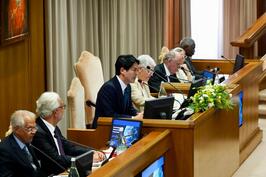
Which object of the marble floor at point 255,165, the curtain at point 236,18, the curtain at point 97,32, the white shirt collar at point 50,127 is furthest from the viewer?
the curtain at point 236,18

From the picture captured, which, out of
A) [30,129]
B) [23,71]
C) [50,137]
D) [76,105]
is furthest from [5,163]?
[23,71]

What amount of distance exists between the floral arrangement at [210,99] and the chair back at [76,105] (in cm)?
114

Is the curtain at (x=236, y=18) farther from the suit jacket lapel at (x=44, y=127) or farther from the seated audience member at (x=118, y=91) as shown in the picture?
the suit jacket lapel at (x=44, y=127)

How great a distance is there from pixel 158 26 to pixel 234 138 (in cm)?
415

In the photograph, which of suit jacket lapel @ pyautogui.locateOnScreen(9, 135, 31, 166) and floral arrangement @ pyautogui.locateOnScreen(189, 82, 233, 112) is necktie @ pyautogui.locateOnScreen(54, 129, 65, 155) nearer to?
suit jacket lapel @ pyautogui.locateOnScreen(9, 135, 31, 166)

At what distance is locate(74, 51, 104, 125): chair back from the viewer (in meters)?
6.83

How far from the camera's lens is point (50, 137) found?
15.2 ft

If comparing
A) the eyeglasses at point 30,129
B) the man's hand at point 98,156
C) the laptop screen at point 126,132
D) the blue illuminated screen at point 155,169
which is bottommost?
the blue illuminated screen at point 155,169

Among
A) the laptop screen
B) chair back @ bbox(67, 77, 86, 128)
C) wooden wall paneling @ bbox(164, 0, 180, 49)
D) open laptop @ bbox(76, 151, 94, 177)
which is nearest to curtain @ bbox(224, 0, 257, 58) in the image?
wooden wall paneling @ bbox(164, 0, 180, 49)

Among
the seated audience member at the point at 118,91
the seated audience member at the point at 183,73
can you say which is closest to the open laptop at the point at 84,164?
the seated audience member at the point at 118,91

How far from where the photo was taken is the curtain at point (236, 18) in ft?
35.8

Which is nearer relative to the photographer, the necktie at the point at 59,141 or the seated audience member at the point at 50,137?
the seated audience member at the point at 50,137

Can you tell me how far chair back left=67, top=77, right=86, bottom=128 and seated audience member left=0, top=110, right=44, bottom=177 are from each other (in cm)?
150

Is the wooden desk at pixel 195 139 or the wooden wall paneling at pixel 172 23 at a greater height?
the wooden wall paneling at pixel 172 23
